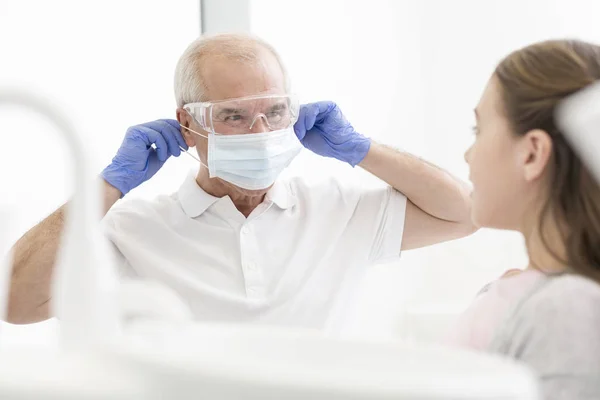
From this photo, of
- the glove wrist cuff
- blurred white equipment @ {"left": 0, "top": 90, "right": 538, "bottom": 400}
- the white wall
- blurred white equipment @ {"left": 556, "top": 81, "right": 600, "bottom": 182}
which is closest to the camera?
blurred white equipment @ {"left": 0, "top": 90, "right": 538, "bottom": 400}

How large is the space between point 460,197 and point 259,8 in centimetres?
141

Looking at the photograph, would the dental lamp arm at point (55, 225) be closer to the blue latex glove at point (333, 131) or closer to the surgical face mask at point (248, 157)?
the surgical face mask at point (248, 157)

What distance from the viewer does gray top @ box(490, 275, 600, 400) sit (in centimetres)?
90

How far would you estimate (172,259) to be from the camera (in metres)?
1.88

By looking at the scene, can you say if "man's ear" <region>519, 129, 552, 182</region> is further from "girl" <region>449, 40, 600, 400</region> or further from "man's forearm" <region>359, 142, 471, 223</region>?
"man's forearm" <region>359, 142, 471, 223</region>

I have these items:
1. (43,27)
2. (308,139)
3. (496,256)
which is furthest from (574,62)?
(496,256)

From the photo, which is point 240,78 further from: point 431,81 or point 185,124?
point 431,81

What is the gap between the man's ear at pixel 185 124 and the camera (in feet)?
6.33

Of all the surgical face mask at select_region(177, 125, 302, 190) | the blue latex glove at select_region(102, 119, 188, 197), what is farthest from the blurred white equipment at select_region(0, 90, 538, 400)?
the blue latex glove at select_region(102, 119, 188, 197)

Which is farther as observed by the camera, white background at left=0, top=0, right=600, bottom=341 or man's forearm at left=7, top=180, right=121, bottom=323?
white background at left=0, top=0, right=600, bottom=341

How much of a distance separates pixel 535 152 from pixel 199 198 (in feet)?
3.36

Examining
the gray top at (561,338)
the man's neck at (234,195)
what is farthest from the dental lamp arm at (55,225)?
the gray top at (561,338)

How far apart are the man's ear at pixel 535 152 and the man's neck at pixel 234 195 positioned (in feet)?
3.01

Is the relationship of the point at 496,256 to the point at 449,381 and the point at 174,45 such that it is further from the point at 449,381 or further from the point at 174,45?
the point at 449,381
